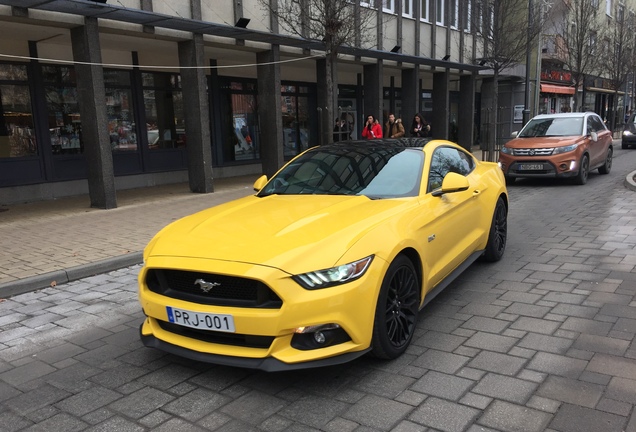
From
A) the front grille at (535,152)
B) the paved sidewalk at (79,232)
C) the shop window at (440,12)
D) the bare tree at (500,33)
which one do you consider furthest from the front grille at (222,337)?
the shop window at (440,12)

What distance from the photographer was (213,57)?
50.5 feet

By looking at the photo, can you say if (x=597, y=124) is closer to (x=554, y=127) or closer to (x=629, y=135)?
(x=554, y=127)

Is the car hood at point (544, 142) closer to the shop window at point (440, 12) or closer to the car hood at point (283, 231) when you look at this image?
the car hood at point (283, 231)

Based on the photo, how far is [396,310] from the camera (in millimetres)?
3744

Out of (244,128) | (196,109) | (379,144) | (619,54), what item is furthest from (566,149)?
(619,54)

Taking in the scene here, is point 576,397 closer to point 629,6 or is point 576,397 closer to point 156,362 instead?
point 156,362

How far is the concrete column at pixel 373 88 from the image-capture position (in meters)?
18.4

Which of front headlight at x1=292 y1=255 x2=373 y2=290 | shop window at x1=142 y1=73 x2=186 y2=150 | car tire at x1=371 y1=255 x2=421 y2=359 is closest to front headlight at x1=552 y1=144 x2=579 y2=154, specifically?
car tire at x1=371 y1=255 x2=421 y2=359

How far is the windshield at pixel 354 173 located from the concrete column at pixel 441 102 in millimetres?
18965

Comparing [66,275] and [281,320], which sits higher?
[281,320]

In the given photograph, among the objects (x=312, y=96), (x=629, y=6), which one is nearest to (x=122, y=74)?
(x=312, y=96)

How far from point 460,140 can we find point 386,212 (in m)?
23.7

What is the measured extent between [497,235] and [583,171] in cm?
783

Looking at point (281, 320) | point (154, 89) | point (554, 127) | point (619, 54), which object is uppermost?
point (619, 54)
